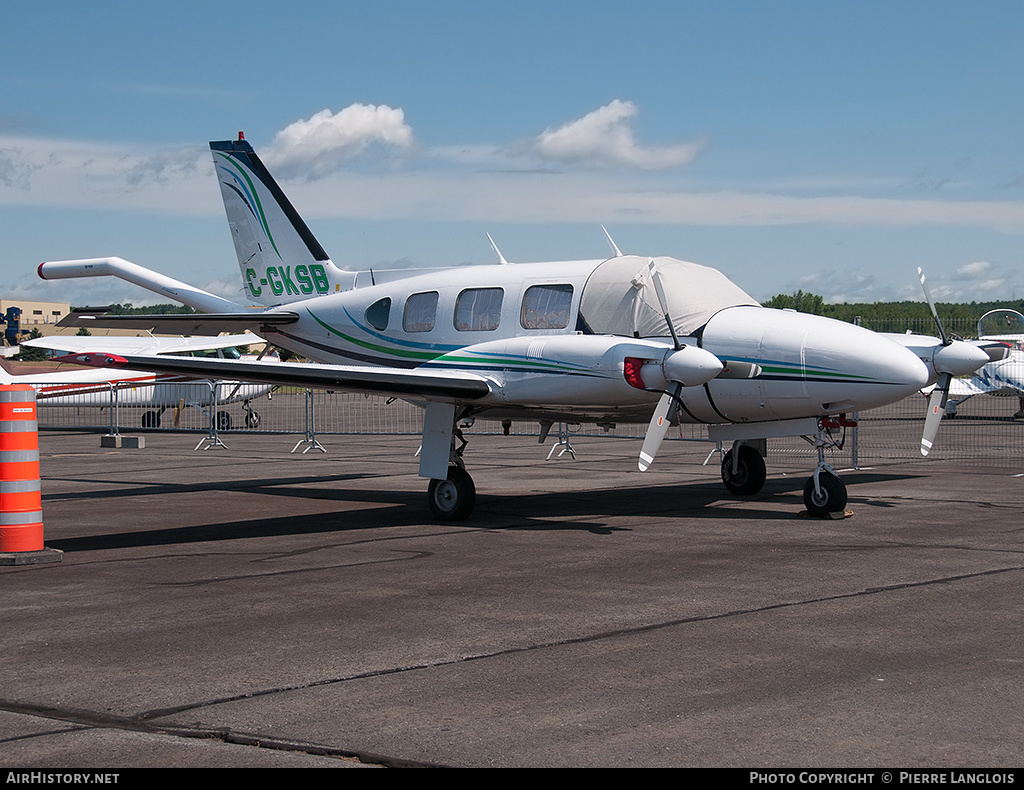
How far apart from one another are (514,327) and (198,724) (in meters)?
9.07

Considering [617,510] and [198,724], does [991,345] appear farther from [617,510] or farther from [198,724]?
[198,724]

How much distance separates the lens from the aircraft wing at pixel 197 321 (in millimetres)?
15430

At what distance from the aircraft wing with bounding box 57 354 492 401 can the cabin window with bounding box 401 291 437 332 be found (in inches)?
68.6

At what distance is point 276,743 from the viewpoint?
489 cm

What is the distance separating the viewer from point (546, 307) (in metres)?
13.5

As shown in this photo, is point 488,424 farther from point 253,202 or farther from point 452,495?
point 452,495

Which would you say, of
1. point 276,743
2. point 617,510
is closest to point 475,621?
point 276,743

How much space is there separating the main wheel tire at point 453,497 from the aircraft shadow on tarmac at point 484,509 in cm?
16

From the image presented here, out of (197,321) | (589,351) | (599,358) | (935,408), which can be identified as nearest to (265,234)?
(197,321)

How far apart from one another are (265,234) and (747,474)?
28.7ft

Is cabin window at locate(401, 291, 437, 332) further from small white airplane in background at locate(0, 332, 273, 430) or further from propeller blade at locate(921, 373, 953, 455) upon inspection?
small white airplane in background at locate(0, 332, 273, 430)

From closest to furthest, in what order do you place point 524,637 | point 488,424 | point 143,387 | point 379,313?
point 524,637 → point 379,313 → point 488,424 → point 143,387

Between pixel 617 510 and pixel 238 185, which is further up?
pixel 238 185

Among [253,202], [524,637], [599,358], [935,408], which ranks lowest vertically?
[524,637]
